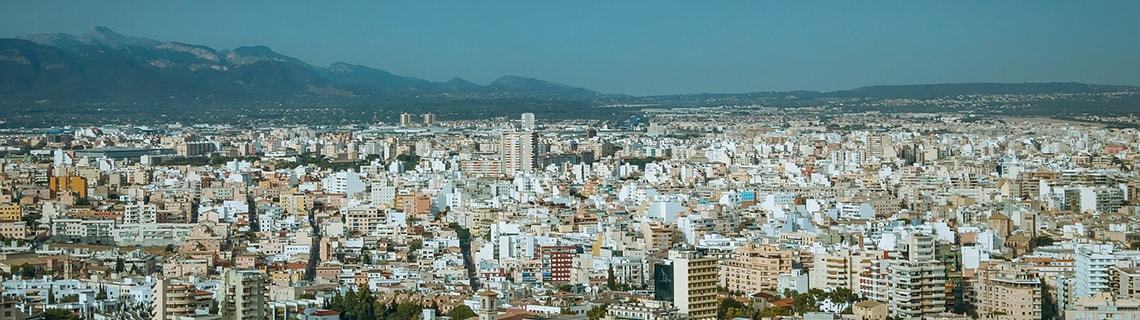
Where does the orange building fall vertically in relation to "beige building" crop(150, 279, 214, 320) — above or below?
below

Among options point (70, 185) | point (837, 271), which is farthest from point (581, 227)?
point (70, 185)

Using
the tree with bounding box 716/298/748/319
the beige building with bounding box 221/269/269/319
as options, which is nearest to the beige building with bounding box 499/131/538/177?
the beige building with bounding box 221/269/269/319

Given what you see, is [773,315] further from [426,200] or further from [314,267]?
[426,200]

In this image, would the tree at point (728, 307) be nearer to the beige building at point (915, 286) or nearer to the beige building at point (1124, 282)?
the beige building at point (915, 286)

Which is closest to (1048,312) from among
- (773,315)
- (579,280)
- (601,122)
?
(773,315)

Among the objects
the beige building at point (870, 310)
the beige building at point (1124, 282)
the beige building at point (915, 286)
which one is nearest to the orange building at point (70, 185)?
the beige building at point (915, 286)

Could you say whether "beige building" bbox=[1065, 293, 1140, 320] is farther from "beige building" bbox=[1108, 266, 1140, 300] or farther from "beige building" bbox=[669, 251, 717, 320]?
"beige building" bbox=[669, 251, 717, 320]

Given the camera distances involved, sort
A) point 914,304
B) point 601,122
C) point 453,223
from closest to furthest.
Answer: point 914,304
point 453,223
point 601,122
